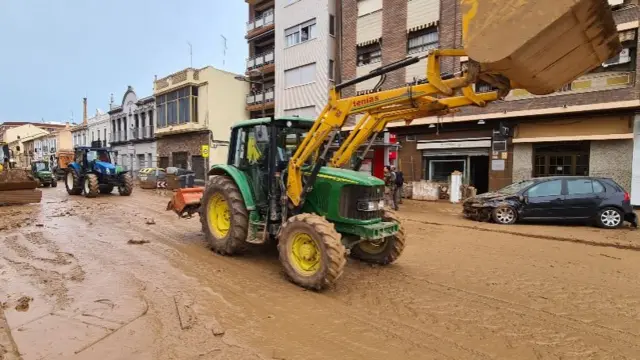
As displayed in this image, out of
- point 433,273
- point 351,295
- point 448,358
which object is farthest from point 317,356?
point 433,273

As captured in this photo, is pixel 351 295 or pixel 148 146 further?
pixel 148 146

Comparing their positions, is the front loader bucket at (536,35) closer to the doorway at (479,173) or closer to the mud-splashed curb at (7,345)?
the mud-splashed curb at (7,345)

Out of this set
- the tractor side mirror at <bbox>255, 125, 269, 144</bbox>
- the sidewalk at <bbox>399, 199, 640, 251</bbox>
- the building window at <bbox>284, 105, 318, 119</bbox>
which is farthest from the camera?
the building window at <bbox>284, 105, 318, 119</bbox>

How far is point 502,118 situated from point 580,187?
6787 millimetres

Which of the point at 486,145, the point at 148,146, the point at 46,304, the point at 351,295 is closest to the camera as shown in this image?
the point at 46,304

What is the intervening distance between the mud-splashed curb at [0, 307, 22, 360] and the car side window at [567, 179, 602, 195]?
12192 mm

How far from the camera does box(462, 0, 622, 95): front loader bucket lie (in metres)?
3.04

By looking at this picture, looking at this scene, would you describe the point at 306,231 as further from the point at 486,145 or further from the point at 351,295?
the point at 486,145

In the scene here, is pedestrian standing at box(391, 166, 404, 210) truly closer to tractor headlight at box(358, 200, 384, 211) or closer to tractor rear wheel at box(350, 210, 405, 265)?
tractor rear wheel at box(350, 210, 405, 265)

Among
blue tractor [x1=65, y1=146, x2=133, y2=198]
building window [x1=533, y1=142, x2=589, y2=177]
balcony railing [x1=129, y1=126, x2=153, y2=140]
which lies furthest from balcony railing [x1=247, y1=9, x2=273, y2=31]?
building window [x1=533, y1=142, x2=589, y2=177]

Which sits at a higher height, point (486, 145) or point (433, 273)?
point (486, 145)

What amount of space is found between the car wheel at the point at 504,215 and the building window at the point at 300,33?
58.6ft

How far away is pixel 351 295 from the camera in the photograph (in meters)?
4.80

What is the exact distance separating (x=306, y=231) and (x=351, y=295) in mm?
992
